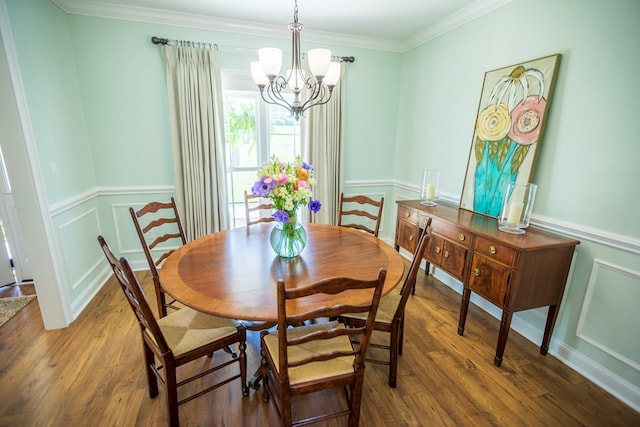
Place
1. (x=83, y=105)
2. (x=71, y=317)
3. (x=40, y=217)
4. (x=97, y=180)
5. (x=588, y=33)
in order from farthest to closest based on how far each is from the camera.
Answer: (x=97, y=180) < (x=83, y=105) < (x=71, y=317) < (x=40, y=217) < (x=588, y=33)

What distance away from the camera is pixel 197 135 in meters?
3.08

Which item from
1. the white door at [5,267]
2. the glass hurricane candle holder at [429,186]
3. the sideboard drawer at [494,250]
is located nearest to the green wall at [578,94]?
the glass hurricane candle holder at [429,186]

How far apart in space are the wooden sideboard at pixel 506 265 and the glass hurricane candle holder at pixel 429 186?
50 cm

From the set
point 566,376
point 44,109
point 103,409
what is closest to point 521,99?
point 566,376

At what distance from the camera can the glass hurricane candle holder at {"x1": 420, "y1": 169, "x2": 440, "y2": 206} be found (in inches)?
111

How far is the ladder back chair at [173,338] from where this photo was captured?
1.26m

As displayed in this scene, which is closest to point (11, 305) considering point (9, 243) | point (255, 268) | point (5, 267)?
point (5, 267)

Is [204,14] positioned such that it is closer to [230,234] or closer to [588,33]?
[230,234]

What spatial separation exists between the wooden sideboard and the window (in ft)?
6.83

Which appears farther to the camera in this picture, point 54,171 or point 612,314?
point 54,171

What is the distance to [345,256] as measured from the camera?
184cm

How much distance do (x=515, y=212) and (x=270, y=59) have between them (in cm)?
193

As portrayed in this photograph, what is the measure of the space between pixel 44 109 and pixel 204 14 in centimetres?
166

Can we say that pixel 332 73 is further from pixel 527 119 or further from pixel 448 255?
pixel 448 255
